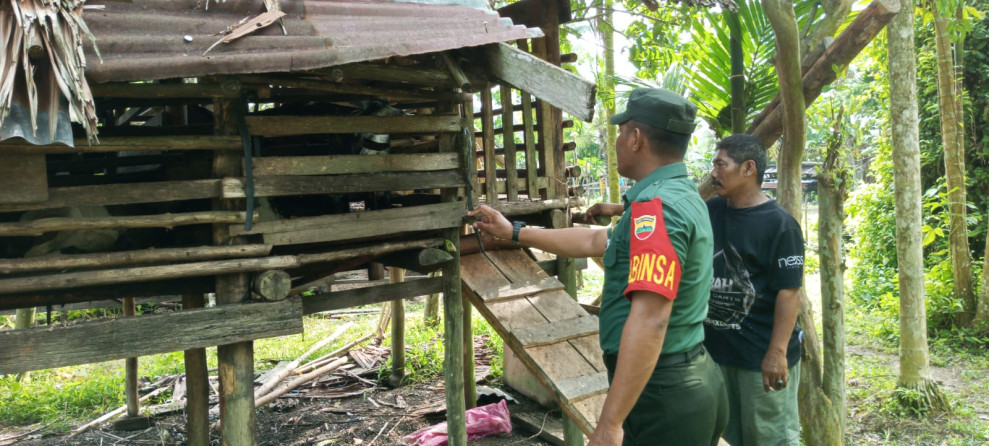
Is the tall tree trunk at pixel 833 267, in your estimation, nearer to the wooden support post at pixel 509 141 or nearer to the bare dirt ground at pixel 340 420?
the wooden support post at pixel 509 141

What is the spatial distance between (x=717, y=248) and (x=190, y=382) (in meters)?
4.00

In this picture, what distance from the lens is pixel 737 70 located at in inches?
190

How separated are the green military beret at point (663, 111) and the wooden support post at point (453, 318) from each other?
1984mm

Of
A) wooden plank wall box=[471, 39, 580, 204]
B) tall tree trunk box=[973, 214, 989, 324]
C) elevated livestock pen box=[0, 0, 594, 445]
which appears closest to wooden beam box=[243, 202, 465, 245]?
elevated livestock pen box=[0, 0, 594, 445]

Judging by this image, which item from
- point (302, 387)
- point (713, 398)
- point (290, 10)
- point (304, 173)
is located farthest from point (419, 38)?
point (302, 387)

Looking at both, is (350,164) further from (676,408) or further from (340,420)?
(340,420)

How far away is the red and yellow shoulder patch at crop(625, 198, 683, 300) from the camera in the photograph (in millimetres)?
2166

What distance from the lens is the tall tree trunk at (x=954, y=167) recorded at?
780cm

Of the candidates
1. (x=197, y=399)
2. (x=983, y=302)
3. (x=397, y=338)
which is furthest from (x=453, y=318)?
(x=983, y=302)

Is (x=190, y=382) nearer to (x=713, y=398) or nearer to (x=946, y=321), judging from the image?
(x=713, y=398)

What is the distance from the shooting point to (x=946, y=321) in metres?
8.80

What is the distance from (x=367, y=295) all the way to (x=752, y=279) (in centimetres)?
228

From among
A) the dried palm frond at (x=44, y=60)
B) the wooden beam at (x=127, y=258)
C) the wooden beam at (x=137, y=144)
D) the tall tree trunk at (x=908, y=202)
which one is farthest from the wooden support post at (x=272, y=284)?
the tall tree trunk at (x=908, y=202)

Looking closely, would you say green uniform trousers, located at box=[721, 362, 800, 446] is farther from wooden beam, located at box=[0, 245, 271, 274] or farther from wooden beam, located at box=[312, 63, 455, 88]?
wooden beam, located at box=[0, 245, 271, 274]
